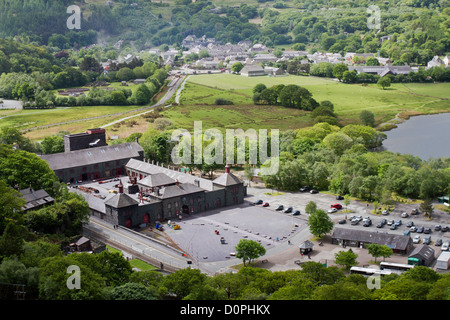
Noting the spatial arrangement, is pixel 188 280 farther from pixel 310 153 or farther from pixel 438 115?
pixel 438 115

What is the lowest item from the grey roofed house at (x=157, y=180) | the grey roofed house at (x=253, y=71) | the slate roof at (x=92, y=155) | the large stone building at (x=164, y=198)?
the large stone building at (x=164, y=198)

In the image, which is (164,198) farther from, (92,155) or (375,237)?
(375,237)

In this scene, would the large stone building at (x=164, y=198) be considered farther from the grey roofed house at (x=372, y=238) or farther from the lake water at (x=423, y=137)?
the lake water at (x=423, y=137)

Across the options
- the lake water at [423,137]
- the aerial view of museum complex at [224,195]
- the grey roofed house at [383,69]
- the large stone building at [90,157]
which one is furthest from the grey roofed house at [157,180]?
the grey roofed house at [383,69]

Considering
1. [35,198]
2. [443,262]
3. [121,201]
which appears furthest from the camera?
[121,201]

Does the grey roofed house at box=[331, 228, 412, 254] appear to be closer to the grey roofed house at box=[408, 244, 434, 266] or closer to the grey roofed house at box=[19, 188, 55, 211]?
the grey roofed house at box=[408, 244, 434, 266]

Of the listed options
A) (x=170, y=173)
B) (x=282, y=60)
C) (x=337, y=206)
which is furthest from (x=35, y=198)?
(x=282, y=60)
